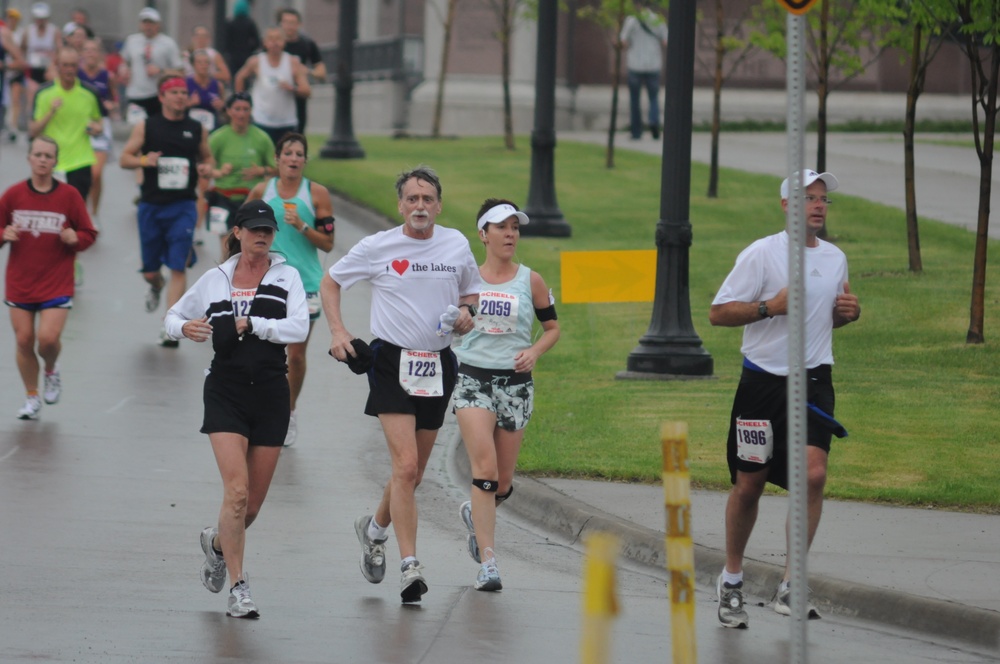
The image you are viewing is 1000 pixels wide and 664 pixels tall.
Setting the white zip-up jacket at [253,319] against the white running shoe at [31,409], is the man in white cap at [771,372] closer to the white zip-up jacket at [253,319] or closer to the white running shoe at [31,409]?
the white zip-up jacket at [253,319]

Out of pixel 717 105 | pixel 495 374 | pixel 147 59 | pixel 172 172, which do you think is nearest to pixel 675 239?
pixel 172 172

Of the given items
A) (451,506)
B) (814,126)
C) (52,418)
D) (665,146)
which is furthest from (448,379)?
(814,126)

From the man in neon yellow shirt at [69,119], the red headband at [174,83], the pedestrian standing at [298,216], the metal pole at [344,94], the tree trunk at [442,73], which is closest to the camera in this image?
the pedestrian standing at [298,216]

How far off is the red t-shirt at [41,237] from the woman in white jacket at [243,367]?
13.6 feet

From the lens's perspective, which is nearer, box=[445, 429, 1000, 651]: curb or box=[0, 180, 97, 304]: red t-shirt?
box=[445, 429, 1000, 651]: curb

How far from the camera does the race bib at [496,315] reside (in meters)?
8.88

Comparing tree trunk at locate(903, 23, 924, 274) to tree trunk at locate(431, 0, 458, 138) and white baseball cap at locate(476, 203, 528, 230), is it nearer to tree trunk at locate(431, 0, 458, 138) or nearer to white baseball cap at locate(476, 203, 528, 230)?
white baseball cap at locate(476, 203, 528, 230)

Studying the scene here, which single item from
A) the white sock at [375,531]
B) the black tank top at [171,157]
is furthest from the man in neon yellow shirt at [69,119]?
the white sock at [375,531]

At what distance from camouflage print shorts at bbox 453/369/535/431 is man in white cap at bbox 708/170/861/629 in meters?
1.16

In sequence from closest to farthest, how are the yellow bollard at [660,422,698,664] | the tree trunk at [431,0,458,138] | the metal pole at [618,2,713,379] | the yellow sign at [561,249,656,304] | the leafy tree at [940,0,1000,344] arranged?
1. the yellow bollard at [660,422,698,664]
2. the yellow sign at [561,249,656,304]
3. the metal pole at [618,2,713,379]
4. the leafy tree at [940,0,1000,344]
5. the tree trunk at [431,0,458,138]

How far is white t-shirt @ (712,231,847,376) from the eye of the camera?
809 centimetres

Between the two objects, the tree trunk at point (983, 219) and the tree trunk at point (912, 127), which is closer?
the tree trunk at point (983, 219)

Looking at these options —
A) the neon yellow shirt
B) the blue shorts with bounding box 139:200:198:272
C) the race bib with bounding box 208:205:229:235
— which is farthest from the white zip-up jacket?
the neon yellow shirt

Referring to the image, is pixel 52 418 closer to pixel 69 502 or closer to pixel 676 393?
pixel 69 502
